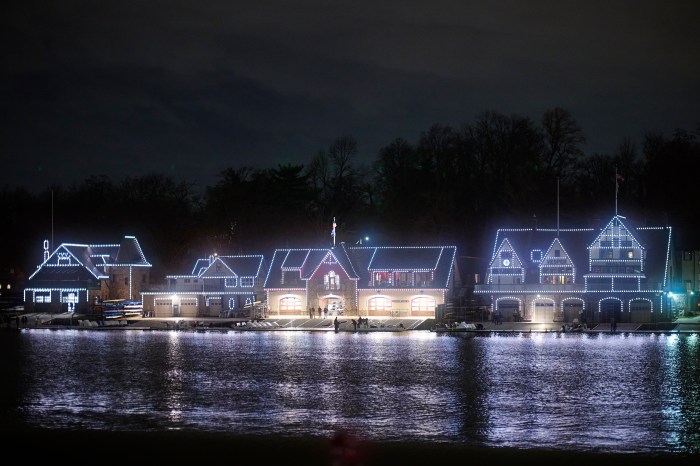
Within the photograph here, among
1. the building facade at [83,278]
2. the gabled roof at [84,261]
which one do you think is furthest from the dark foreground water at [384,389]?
the gabled roof at [84,261]

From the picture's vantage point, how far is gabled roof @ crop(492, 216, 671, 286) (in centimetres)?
7820

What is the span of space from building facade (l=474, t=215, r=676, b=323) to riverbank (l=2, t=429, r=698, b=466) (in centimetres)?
5107

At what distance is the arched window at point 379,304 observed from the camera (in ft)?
279

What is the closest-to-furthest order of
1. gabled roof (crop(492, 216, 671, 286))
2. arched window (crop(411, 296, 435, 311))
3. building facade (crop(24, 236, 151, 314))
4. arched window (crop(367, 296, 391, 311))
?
1. gabled roof (crop(492, 216, 671, 286))
2. arched window (crop(411, 296, 435, 311))
3. arched window (crop(367, 296, 391, 311))
4. building facade (crop(24, 236, 151, 314))

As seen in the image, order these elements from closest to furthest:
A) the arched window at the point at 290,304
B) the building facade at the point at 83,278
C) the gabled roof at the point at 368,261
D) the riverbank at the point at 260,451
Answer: the riverbank at the point at 260,451, the gabled roof at the point at 368,261, the arched window at the point at 290,304, the building facade at the point at 83,278

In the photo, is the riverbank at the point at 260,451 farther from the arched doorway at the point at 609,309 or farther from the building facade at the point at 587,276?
the arched doorway at the point at 609,309

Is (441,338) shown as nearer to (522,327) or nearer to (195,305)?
(522,327)

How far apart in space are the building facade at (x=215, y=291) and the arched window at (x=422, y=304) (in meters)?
16.2

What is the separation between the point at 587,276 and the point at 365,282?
68.0 feet

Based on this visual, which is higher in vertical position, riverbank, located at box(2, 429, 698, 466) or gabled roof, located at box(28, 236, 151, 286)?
gabled roof, located at box(28, 236, 151, 286)

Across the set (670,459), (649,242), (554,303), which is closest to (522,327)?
(554,303)

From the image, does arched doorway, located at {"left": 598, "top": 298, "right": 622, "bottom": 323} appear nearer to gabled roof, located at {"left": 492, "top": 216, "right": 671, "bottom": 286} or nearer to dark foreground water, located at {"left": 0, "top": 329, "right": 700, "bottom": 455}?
gabled roof, located at {"left": 492, "top": 216, "right": 671, "bottom": 286}

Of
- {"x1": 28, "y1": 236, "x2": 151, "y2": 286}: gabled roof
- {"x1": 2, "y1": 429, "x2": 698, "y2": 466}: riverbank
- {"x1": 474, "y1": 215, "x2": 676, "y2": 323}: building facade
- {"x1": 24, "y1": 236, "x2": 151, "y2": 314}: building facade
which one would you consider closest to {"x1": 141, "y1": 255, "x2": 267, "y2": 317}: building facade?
{"x1": 24, "y1": 236, "x2": 151, "y2": 314}: building facade

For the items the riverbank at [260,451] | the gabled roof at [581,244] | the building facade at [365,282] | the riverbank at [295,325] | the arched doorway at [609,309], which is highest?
the gabled roof at [581,244]
